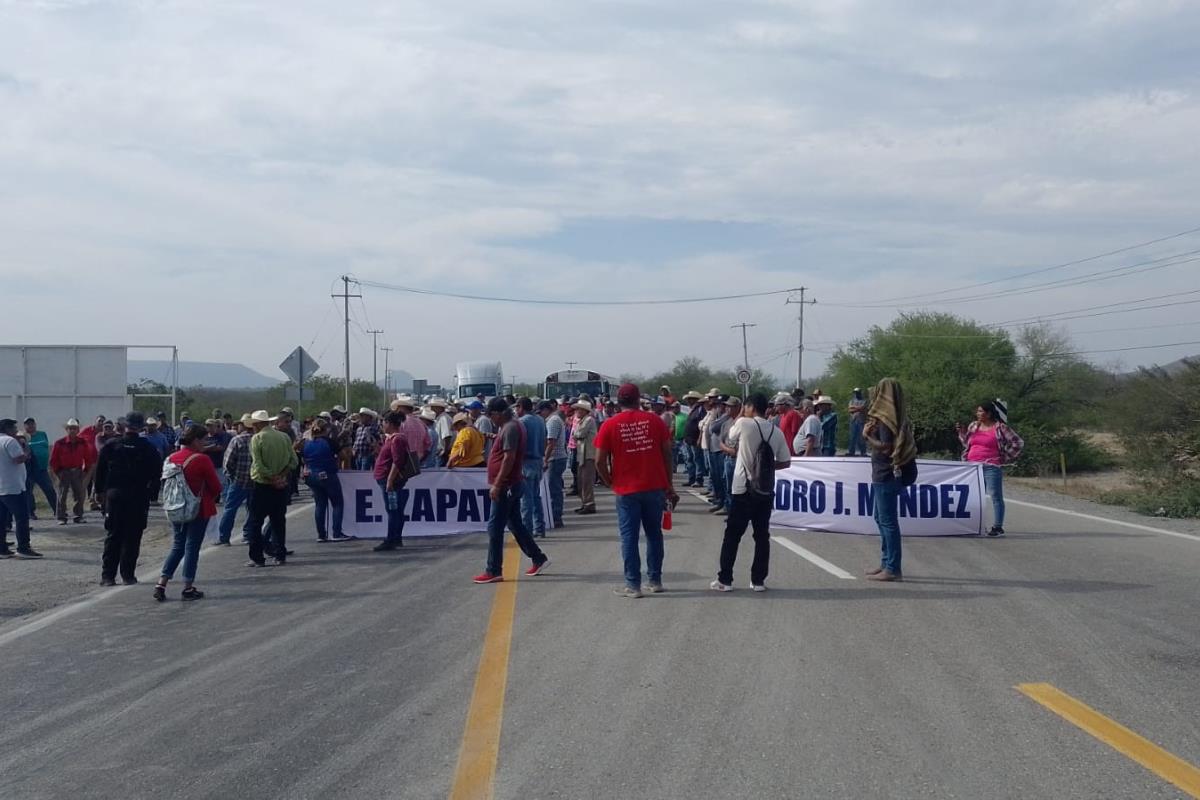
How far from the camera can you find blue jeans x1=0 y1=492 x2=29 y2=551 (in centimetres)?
1433

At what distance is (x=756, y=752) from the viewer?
18.1ft

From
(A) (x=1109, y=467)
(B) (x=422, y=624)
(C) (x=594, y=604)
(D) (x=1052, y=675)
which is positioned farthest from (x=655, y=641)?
(A) (x=1109, y=467)

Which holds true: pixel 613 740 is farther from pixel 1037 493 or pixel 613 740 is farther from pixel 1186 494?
pixel 1037 493

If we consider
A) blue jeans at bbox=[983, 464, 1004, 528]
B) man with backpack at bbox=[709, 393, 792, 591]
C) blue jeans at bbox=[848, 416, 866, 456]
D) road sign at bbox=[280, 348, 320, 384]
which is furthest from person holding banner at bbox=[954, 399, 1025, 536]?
road sign at bbox=[280, 348, 320, 384]

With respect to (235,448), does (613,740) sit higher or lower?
lower

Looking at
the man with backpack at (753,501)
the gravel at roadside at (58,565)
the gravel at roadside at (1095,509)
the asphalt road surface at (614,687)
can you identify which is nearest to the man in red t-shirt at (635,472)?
the asphalt road surface at (614,687)

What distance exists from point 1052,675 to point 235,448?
10.5m

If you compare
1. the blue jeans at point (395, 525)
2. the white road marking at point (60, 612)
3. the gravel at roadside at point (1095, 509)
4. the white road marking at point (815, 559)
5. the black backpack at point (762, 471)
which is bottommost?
the white road marking at point (60, 612)

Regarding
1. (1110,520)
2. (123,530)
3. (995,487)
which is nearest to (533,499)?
(123,530)

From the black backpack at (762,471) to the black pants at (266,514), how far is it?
629 centimetres

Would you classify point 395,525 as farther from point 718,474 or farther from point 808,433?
point 808,433

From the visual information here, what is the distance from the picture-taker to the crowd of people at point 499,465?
32.5 feet

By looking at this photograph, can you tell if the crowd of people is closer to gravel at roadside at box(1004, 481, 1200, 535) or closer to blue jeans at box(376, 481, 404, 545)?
blue jeans at box(376, 481, 404, 545)

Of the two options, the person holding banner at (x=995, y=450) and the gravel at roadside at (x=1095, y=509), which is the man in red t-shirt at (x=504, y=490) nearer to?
the person holding banner at (x=995, y=450)
